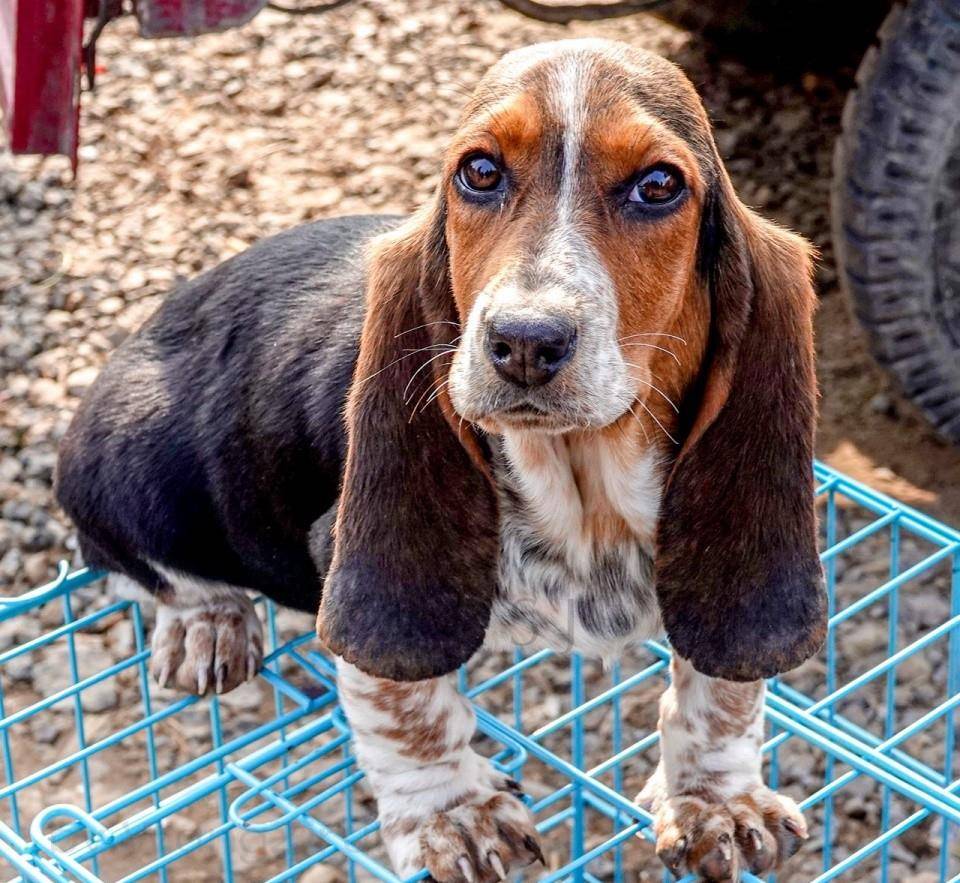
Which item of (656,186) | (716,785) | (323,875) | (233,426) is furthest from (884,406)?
(656,186)

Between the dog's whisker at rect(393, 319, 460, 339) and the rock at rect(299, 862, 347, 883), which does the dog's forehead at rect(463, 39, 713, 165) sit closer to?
the dog's whisker at rect(393, 319, 460, 339)

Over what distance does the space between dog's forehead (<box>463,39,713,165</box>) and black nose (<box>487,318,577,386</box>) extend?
39 centimetres

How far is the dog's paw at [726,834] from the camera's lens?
123 inches

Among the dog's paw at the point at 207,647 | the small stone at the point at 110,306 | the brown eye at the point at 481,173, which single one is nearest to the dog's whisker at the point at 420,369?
the brown eye at the point at 481,173

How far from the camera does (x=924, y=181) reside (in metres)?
4.80

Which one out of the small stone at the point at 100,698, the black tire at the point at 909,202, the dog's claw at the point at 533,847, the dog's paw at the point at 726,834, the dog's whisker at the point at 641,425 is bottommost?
the small stone at the point at 100,698

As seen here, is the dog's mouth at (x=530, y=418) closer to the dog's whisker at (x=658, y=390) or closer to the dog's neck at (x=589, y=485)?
the dog's whisker at (x=658, y=390)

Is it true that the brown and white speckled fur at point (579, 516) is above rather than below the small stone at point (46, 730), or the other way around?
above

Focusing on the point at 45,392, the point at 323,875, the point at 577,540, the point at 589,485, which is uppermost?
the point at 589,485

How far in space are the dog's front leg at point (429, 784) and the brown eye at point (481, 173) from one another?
1.00 meters

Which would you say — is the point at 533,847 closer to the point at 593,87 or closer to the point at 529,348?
the point at 529,348

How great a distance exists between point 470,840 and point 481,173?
130 centimetres

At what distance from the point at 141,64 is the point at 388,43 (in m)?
1.04

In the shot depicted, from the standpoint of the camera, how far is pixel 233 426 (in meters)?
3.63
